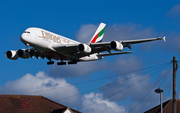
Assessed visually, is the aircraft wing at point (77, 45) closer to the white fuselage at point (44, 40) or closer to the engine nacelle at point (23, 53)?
the white fuselage at point (44, 40)

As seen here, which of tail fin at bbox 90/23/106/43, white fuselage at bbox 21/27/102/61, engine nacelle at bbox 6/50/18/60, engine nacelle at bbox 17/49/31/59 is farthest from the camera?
tail fin at bbox 90/23/106/43

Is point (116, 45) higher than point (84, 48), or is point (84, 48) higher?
point (116, 45)

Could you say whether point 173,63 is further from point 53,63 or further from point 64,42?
point 53,63

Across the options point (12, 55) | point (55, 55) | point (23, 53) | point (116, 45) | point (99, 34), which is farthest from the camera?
point (99, 34)

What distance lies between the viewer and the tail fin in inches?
2569

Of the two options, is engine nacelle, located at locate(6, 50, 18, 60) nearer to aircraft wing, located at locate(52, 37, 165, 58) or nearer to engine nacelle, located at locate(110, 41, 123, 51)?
aircraft wing, located at locate(52, 37, 165, 58)

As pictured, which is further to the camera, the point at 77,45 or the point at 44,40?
the point at 77,45

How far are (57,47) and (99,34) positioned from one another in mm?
18878

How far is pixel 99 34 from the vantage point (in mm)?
67250

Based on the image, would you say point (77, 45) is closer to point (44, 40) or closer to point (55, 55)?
point (55, 55)

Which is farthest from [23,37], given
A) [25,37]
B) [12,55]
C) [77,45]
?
[12,55]

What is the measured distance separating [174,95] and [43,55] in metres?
27.3

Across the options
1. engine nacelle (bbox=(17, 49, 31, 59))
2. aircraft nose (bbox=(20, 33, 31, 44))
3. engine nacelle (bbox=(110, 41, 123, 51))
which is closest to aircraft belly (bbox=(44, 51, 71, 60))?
engine nacelle (bbox=(17, 49, 31, 59))

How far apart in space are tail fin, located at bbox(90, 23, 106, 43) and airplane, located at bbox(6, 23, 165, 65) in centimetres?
810
